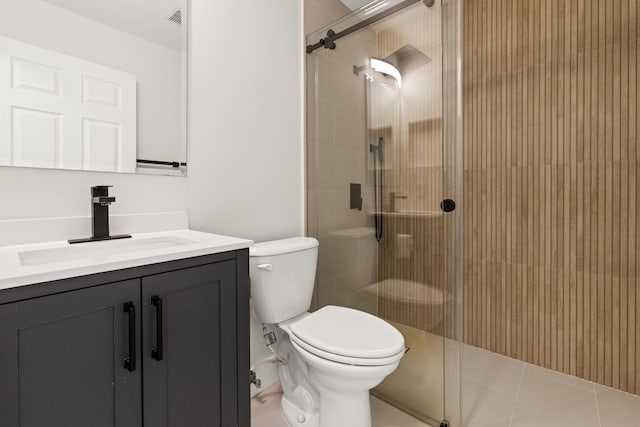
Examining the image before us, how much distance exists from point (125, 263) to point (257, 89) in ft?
3.80

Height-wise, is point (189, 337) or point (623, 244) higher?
point (623, 244)

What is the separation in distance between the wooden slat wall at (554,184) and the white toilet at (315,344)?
1.18m

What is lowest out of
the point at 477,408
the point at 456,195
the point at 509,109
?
the point at 477,408

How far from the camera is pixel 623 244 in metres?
1.66

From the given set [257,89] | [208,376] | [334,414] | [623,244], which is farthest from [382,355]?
[623,244]

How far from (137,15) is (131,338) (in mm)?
1209

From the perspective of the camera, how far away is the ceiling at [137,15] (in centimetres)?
113

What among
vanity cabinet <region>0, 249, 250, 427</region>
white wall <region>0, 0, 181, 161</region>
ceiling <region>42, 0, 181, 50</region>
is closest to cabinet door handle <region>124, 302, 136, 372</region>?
vanity cabinet <region>0, 249, 250, 427</region>

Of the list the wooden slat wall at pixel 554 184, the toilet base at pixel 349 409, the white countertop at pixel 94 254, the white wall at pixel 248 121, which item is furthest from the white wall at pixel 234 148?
the wooden slat wall at pixel 554 184

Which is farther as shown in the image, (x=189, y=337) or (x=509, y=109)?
(x=509, y=109)

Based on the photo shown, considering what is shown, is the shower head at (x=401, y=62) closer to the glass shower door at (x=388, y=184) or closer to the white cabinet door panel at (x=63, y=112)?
the glass shower door at (x=388, y=184)

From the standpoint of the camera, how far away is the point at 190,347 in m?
0.96

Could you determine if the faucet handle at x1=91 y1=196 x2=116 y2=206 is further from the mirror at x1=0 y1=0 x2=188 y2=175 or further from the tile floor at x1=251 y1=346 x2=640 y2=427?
the tile floor at x1=251 y1=346 x2=640 y2=427

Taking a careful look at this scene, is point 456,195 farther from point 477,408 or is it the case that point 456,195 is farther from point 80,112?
point 80,112
